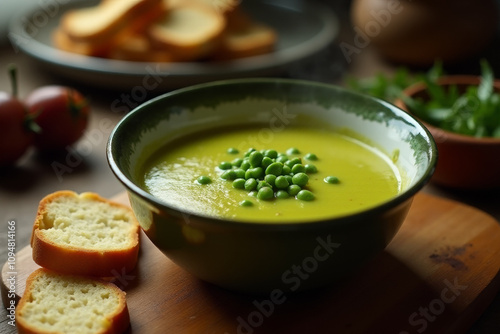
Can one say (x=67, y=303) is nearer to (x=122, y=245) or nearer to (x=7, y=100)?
(x=122, y=245)

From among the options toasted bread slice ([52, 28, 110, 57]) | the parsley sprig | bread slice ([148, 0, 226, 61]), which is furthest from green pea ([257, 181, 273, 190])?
toasted bread slice ([52, 28, 110, 57])

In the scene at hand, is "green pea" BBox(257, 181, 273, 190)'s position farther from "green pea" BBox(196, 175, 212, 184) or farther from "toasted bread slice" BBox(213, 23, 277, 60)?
"toasted bread slice" BBox(213, 23, 277, 60)

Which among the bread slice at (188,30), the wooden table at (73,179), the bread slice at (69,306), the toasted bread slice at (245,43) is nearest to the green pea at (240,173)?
the bread slice at (69,306)

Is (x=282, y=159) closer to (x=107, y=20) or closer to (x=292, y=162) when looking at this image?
(x=292, y=162)

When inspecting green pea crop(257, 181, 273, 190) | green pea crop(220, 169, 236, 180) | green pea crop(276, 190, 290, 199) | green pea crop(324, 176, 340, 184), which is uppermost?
green pea crop(257, 181, 273, 190)

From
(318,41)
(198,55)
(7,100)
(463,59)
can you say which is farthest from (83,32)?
(463,59)

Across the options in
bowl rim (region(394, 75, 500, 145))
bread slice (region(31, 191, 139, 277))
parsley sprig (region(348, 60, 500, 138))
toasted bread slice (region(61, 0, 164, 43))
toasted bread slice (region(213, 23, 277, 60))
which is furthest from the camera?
toasted bread slice (region(213, 23, 277, 60))

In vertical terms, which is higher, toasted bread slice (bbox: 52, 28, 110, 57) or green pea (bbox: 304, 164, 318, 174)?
green pea (bbox: 304, 164, 318, 174)
